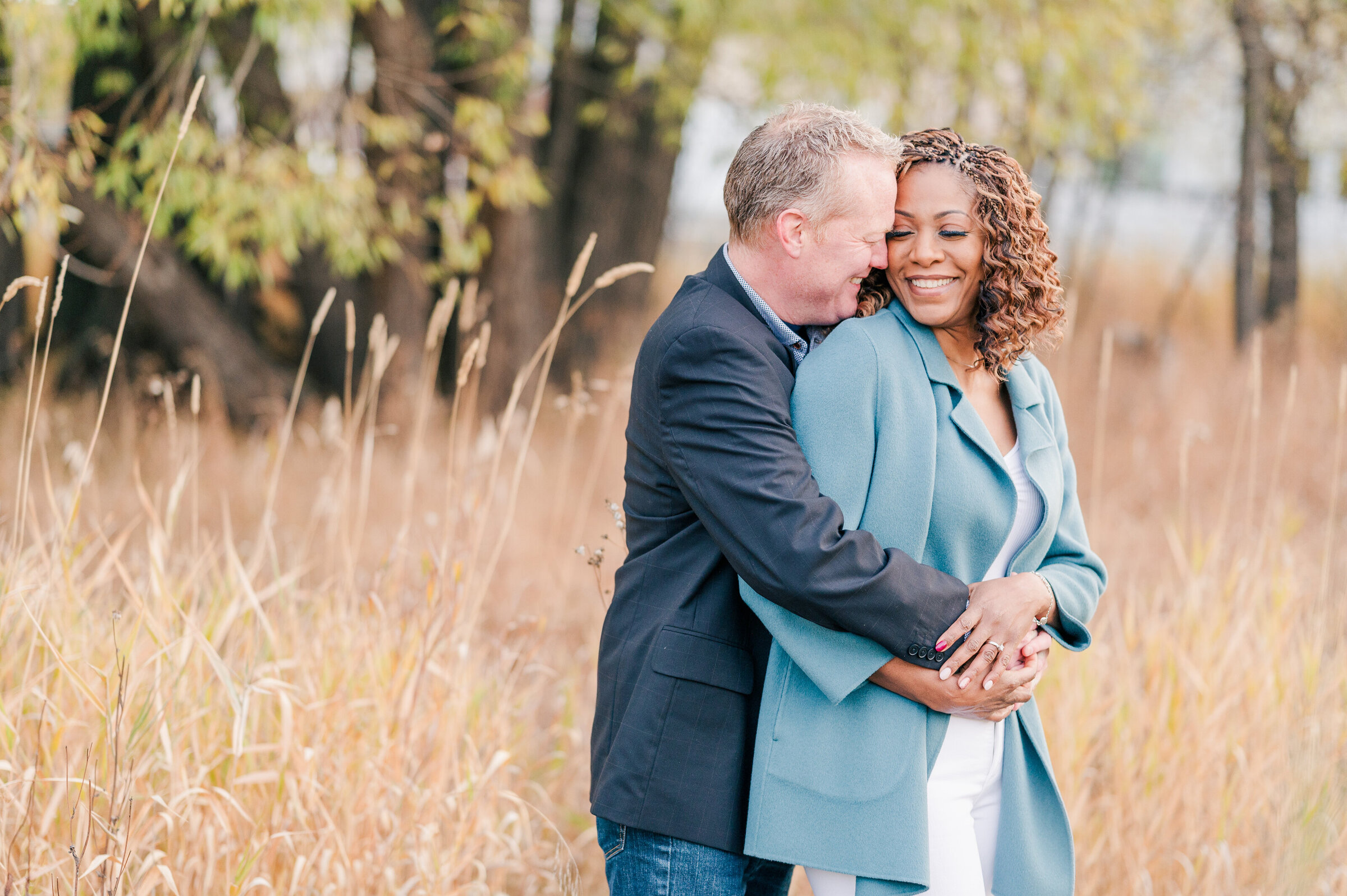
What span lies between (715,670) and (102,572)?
70.1 inches

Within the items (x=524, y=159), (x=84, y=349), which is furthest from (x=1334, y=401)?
(x=84, y=349)

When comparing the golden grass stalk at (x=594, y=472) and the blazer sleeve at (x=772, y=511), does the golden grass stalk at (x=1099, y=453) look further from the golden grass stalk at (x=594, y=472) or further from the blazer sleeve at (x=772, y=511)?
the blazer sleeve at (x=772, y=511)

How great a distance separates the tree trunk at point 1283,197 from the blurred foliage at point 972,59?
8.67 ft

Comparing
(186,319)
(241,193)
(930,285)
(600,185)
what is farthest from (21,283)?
(600,185)

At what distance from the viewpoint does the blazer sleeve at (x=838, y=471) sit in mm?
1642

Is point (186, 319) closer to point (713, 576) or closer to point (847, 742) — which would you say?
point (713, 576)

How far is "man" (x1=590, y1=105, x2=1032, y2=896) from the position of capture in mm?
1590

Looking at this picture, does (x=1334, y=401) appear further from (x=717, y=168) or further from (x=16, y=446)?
(x=16, y=446)

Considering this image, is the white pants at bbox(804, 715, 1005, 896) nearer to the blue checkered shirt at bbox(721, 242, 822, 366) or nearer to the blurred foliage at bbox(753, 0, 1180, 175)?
the blue checkered shirt at bbox(721, 242, 822, 366)

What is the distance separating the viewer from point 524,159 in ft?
18.7

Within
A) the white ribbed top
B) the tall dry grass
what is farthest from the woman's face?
the tall dry grass

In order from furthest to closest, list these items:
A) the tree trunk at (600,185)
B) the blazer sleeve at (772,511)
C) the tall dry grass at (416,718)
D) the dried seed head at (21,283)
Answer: the tree trunk at (600,185)
the tall dry grass at (416,718)
the dried seed head at (21,283)
the blazer sleeve at (772,511)

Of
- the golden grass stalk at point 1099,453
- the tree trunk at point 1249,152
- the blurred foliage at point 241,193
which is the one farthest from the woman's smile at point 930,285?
the tree trunk at point 1249,152

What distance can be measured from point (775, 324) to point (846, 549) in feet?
1.49
